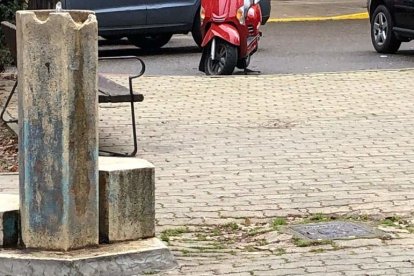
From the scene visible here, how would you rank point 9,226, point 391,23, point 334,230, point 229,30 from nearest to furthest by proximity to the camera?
1. point 9,226
2. point 334,230
3. point 229,30
4. point 391,23

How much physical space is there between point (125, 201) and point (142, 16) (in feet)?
36.4

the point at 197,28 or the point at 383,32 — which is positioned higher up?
the point at 383,32

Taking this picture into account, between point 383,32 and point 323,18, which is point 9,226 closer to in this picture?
point 383,32

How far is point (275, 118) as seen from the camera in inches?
441

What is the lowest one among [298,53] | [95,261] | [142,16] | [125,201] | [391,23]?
[298,53]

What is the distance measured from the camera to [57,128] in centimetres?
621

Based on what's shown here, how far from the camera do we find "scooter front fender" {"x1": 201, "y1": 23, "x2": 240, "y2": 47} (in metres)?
14.0

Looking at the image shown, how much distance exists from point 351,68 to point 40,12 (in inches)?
376

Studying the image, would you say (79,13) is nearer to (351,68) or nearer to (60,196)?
(60,196)

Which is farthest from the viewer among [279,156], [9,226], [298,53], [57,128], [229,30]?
[298,53]

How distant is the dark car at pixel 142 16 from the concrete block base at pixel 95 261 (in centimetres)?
1106

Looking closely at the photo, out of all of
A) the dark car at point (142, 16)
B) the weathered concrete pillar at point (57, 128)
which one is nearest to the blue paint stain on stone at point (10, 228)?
the weathered concrete pillar at point (57, 128)

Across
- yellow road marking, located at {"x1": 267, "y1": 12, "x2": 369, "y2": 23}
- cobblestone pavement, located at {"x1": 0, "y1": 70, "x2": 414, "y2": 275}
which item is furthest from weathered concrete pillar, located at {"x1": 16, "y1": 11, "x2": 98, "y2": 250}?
yellow road marking, located at {"x1": 267, "y1": 12, "x2": 369, "y2": 23}

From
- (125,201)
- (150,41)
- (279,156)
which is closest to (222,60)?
(150,41)
